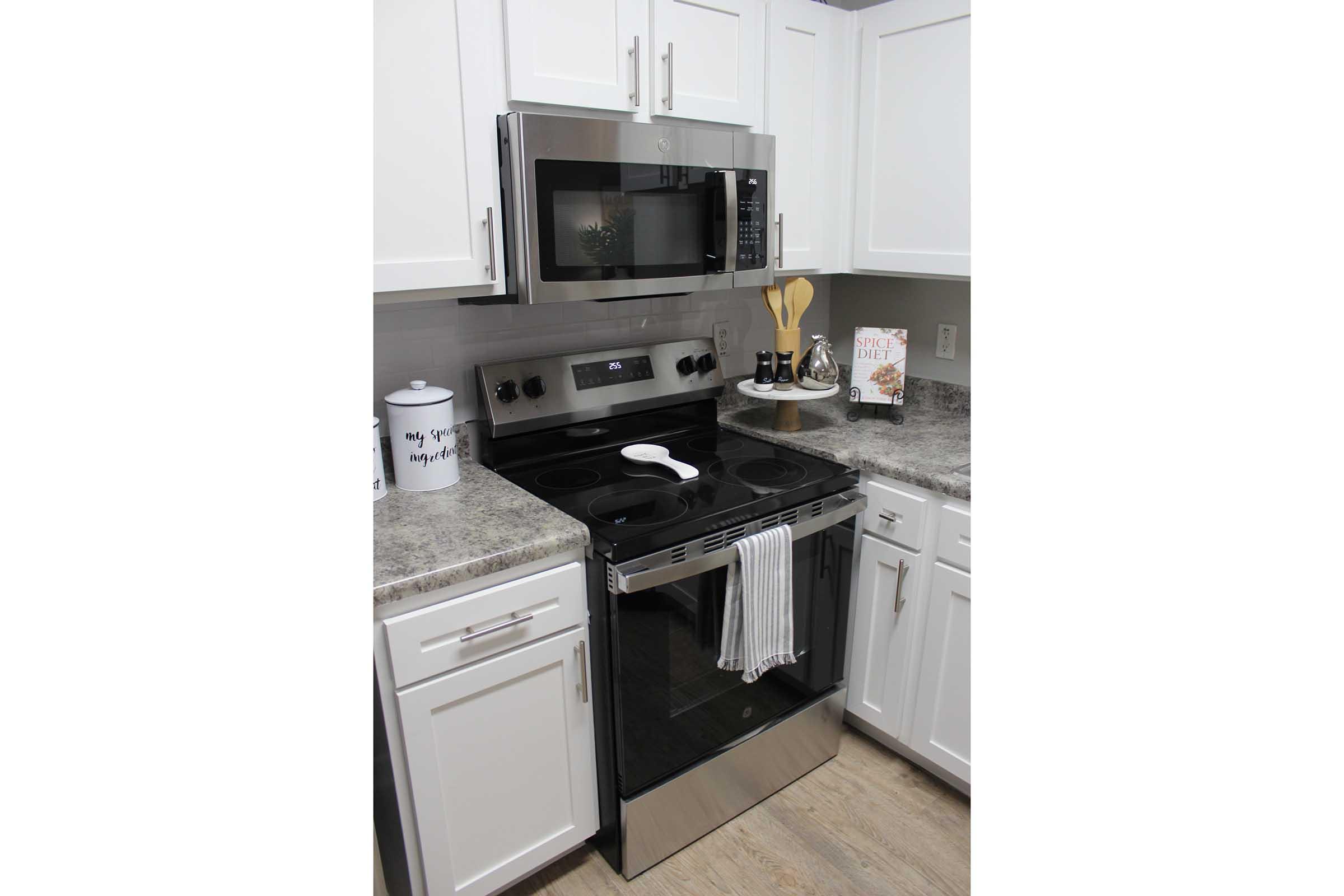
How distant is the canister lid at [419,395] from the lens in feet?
5.44

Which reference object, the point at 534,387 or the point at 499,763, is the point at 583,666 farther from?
the point at 534,387

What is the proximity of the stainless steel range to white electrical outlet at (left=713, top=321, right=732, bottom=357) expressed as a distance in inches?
6.3

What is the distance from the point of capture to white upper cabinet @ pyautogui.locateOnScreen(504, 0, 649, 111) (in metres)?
1.56

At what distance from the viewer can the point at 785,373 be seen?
2180 mm

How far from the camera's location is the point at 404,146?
1.48m

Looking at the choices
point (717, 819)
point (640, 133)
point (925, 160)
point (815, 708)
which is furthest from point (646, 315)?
point (717, 819)

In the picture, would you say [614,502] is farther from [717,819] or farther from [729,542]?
[717,819]

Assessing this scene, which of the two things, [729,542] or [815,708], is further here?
[815,708]

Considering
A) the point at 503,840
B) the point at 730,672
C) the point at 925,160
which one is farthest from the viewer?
the point at 925,160

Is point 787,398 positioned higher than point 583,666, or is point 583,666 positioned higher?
point 787,398

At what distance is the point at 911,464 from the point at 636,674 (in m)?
0.81

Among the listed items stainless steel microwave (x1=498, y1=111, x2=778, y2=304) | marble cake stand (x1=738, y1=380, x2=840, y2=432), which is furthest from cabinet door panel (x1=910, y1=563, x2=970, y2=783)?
stainless steel microwave (x1=498, y1=111, x2=778, y2=304)

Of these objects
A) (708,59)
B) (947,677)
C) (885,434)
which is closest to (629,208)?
(708,59)

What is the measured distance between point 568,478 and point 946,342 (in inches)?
48.7
